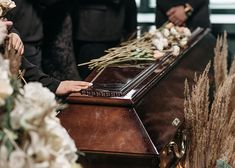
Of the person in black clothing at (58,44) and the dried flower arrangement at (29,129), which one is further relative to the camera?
the person in black clothing at (58,44)

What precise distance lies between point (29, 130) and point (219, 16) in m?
3.74

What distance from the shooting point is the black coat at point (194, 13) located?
3510mm

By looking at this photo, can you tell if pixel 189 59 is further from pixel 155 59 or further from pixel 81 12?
pixel 81 12

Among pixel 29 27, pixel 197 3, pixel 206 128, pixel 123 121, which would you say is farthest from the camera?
pixel 197 3

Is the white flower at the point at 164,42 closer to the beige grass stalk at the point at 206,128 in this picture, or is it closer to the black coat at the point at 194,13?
the beige grass stalk at the point at 206,128

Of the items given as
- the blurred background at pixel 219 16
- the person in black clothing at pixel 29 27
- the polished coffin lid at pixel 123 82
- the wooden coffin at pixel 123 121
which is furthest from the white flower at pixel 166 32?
the blurred background at pixel 219 16

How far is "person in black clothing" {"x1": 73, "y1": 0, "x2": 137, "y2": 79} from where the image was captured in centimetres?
300

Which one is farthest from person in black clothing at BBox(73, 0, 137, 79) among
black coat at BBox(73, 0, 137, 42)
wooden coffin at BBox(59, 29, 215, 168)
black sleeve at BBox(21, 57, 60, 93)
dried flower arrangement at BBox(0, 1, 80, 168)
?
dried flower arrangement at BBox(0, 1, 80, 168)

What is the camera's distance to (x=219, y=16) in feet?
14.6

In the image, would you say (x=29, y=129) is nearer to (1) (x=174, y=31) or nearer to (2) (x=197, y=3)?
(1) (x=174, y=31)

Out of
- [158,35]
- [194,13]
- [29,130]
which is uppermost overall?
[29,130]

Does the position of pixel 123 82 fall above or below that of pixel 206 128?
above

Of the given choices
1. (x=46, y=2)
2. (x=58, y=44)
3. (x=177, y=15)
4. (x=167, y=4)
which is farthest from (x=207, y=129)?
(x=167, y=4)

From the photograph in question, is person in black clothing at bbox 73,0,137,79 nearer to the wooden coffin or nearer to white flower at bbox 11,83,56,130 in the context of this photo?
the wooden coffin
